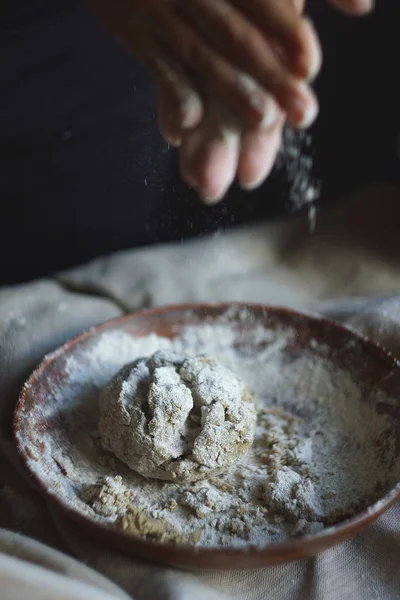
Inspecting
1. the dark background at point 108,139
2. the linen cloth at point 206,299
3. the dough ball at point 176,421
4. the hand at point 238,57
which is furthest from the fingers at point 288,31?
the linen cloth at point 206,299

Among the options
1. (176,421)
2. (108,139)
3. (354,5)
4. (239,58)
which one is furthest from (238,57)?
(108,139)

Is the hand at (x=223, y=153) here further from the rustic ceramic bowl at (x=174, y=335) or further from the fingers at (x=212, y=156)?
the rustic ceramic bowl at (x=174, y=335)

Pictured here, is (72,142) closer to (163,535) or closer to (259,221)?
(259,221)

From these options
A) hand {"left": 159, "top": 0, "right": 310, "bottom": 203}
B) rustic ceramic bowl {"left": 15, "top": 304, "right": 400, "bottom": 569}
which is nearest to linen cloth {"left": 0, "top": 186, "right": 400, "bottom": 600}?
rustic ceramic bowl {"left": 15, "top": 304, "right": 400, "bottom": 569}

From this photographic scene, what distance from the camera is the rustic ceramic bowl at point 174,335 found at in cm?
67

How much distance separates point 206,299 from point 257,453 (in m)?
0.38

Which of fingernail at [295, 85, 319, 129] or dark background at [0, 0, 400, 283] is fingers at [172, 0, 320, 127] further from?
dark background at [0, 0, 400, 283]

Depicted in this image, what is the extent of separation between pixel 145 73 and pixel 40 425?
42 cm

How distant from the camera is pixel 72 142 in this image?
1161 mm

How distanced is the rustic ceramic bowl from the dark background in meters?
0.14

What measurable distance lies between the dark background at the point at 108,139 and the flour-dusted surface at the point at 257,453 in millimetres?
191

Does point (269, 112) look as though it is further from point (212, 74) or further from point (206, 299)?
point (206, 299)

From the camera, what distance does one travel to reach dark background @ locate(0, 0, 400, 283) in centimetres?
96

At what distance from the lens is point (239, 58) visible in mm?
619
